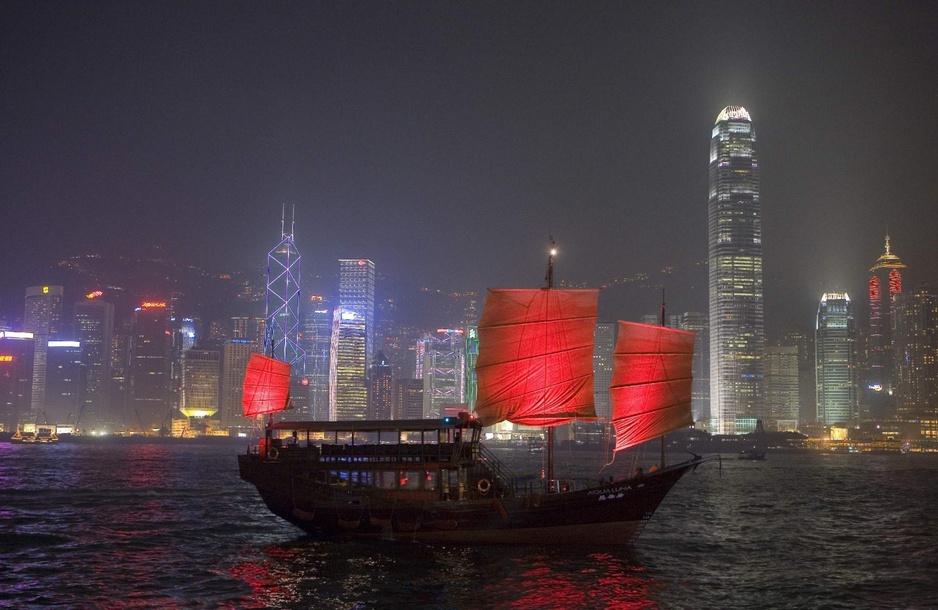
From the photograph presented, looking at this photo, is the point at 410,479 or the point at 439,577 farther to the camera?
the point at 410,479

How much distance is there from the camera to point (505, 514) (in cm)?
3591

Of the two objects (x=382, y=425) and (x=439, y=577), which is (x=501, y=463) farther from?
(x=439, y=577)

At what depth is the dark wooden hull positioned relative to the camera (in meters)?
36.0

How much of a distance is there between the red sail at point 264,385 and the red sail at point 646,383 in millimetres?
19685

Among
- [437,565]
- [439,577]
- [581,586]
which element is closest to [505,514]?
[437,565]

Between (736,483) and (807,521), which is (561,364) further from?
(736,483)

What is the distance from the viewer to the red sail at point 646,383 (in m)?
40.1

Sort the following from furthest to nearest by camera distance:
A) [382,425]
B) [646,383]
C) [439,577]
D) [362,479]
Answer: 1. [646,383]
2. [362,479]
3. [382,425]
4. [439,577]

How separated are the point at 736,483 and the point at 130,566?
252 feet

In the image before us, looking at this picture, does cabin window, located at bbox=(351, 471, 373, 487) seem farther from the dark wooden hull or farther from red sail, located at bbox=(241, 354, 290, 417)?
red sail, located at bbox=(241, 354, 290, 417)

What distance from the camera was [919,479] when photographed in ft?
343

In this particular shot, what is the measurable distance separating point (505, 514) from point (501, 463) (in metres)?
2.33

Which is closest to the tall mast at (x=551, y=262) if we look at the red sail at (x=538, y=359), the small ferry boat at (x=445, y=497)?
the red sail at (x=538, y=359)

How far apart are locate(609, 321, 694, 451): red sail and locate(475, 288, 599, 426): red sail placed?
258cm
